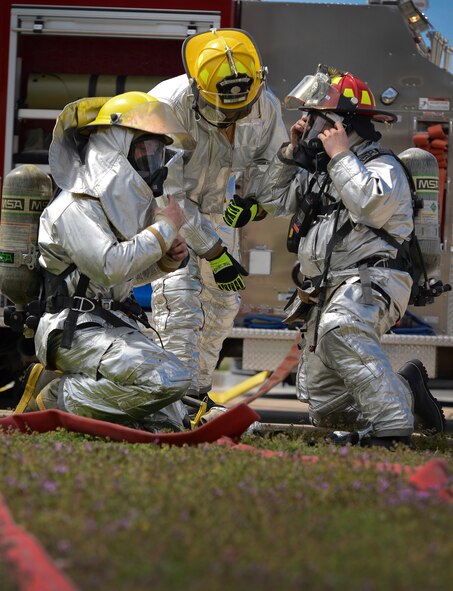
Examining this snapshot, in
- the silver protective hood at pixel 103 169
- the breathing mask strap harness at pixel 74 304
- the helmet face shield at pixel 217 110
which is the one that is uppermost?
the helmet face shield at pixel 217 110

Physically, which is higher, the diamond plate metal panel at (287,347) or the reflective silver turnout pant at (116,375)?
the reflective silver turnout pant at (116,375)

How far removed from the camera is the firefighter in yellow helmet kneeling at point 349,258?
16.4 feet

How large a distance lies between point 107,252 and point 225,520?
82.9 inches

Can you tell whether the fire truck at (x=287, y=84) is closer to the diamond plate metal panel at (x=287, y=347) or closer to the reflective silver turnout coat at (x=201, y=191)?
the diamond plate metal panel at (x=287, y=347)

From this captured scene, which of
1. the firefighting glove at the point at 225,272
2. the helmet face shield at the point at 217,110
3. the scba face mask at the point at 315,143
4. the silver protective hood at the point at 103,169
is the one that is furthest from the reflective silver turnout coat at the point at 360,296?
the silver protective hood at the point at 103,169

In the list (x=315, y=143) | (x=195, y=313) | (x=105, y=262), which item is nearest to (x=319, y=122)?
(x=315, y=143)

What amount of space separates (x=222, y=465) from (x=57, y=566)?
4.55 feet

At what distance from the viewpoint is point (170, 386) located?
4875 mm

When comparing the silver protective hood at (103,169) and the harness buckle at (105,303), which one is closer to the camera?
the silver protective hood at (103,169)

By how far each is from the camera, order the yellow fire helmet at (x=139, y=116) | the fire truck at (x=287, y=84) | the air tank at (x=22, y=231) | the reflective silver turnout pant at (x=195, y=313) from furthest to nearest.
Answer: the fire truck at (x=287, y=84), the reflective silver turnout pant at (x=195, y=313), the air tank at (x=22, y=231), the yellow fire helmet at (x=139, y=116)

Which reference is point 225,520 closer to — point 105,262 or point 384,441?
point 105,262

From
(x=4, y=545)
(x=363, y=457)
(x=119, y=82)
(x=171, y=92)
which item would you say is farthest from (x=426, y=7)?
(x=4, y=545)

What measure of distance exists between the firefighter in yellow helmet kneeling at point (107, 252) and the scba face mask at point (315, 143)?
0.70 meters

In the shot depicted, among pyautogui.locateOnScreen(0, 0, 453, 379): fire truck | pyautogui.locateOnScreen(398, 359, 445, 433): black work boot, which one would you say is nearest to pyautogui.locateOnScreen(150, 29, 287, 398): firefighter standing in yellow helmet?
pyautogui.locateOnScreen(398, 359, 445, 433): black work boot
